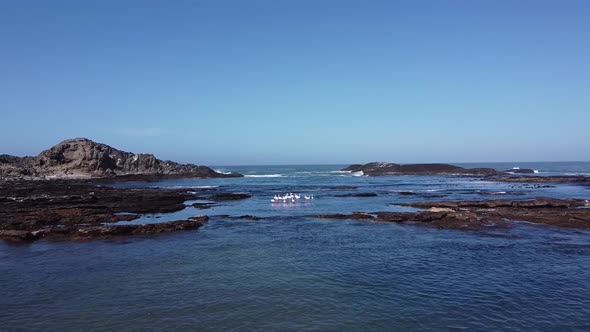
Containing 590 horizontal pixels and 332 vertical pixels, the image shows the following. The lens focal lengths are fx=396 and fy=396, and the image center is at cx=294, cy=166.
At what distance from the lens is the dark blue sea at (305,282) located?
37.4ft

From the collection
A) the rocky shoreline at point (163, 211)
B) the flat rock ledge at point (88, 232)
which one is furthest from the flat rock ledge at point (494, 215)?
the flat rock ledge at point (88, 232)

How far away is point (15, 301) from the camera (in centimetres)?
1321

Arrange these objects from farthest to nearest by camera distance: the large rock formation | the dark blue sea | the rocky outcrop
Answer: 1. the rocky outcrop
2. the large rock formation
3. the dark blue sea

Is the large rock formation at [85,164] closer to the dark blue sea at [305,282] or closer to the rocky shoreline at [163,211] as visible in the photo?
the rocky shoreline at [163,211]

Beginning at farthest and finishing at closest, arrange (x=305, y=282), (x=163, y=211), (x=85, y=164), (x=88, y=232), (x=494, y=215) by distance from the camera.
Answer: (x=85, y=164), (x=163, y=211), (x=494, y=215), (x=88, y=232), (x=305, y=282)

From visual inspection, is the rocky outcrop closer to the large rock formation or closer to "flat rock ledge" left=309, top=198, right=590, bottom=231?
the large rock formation

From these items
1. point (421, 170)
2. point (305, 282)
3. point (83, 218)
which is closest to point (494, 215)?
point (305, 282)

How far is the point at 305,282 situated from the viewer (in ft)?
48.4

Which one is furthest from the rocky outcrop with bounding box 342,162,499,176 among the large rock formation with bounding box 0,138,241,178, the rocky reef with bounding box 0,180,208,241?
the rocky reef with bounding box 0,180,208,241

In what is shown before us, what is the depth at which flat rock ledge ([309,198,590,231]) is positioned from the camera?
2622 cm

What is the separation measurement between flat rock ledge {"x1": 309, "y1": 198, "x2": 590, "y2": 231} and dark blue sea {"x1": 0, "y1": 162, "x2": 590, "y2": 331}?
2242 mm

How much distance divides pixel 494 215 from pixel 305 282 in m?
20.7

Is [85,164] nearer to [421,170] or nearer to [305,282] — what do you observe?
[421,170]

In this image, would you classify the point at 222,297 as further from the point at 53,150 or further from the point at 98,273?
the point at 53,150
